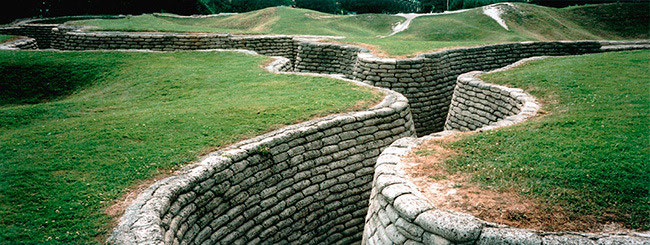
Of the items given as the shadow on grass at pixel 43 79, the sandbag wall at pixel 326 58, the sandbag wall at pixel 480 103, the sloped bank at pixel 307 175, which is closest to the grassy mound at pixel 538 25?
the sandbag wall at pixel 326 58

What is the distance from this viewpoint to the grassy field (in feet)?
79.0

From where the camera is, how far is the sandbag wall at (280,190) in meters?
5.27

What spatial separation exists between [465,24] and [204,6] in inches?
840

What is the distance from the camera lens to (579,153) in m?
5.73

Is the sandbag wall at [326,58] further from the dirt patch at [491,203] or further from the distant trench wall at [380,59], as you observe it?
the dirt patch at [491,203]

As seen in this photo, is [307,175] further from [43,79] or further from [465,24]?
[465,24]

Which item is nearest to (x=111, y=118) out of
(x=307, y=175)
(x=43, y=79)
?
(x=307, y=175)

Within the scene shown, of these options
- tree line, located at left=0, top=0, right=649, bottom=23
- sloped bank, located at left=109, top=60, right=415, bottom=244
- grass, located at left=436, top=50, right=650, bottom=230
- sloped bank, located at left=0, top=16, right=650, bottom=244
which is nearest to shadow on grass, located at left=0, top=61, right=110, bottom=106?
sloped bank, located at left=0, top=16, right=650, bottom=244

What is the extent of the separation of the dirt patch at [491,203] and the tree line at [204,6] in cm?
3077

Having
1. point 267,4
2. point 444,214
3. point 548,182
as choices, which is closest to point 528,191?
point 548,182

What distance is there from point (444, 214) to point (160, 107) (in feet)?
20.6

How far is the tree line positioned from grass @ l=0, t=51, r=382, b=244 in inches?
748

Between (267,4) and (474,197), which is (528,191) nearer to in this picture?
(474,197)

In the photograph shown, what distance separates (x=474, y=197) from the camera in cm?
493
